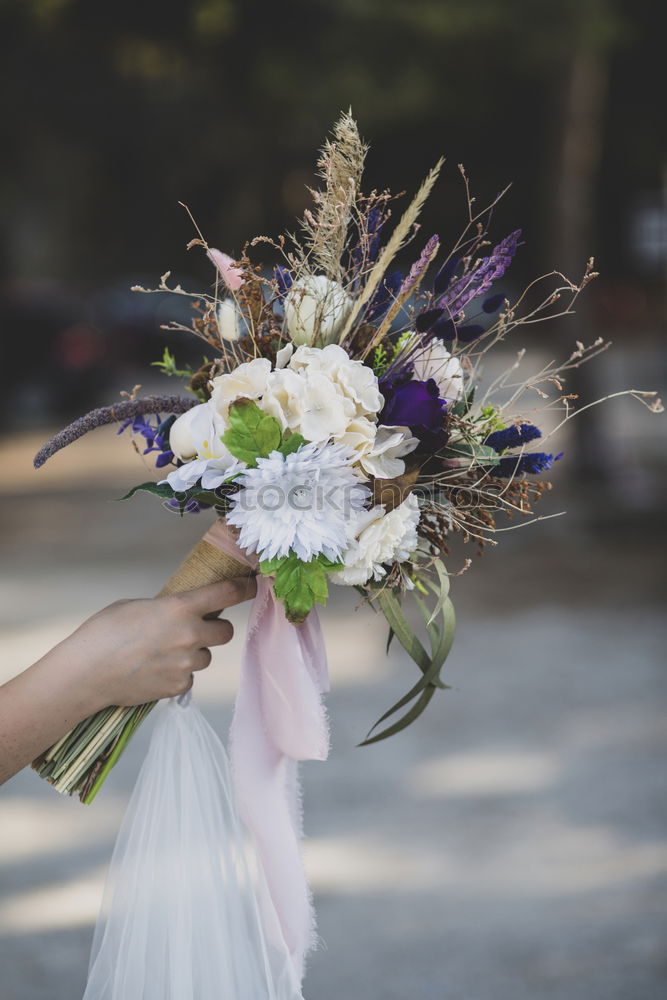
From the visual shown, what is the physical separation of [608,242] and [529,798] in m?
26.6

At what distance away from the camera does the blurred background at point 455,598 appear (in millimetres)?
3453

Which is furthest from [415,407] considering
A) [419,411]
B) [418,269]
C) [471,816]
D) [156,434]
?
[471,816]

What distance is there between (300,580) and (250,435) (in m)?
0.24

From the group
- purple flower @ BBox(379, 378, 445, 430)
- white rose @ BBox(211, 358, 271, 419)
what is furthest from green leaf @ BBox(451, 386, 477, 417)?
white rose @ BBox(211, 358, 271, 419)

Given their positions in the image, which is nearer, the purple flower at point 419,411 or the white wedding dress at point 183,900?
the purple flower at point 419,411

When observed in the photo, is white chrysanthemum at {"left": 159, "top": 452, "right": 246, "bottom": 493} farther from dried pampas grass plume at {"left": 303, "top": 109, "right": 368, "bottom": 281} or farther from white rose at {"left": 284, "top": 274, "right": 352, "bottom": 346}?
dried pampas grass plume at {"left": 303, "top": 109, "right": 368, "bottom": 281}

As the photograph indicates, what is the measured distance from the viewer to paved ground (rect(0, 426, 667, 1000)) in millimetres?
3271

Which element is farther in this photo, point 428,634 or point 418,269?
point 428,634

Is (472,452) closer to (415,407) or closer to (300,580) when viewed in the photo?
(415,407)

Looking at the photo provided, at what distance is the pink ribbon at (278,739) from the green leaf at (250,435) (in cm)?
31

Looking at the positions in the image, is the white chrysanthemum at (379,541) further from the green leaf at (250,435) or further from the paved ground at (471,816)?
the paved ground at (471,816)

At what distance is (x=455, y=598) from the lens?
6.78 meters

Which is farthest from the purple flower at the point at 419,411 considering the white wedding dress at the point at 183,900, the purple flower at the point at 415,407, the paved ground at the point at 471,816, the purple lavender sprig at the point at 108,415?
the paved ground at the point at 471,816

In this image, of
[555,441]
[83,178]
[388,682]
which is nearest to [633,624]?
[388,682]
